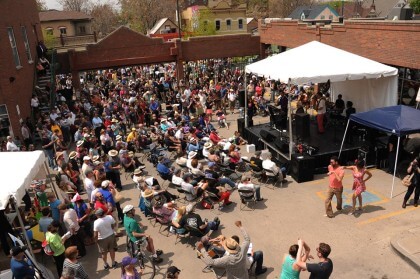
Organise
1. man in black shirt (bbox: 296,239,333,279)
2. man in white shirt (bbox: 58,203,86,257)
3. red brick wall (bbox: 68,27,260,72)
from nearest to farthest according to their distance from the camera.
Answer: man in black shirt (bbox: 296,239,333,279) → man in white shirt (bbox: 58,203,86,257) → red brick wall (bbox: 68,27,260,72)

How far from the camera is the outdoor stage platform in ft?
40.7

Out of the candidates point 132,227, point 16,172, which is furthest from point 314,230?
point 16,172

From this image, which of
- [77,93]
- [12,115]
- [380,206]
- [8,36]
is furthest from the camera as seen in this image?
[77,93]

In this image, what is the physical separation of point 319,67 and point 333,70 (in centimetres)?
48

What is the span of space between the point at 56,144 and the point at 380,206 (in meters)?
11.5

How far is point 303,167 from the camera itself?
38.1 ft

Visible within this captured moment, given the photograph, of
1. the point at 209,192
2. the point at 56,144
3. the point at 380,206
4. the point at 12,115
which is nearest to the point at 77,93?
the point at 12,115

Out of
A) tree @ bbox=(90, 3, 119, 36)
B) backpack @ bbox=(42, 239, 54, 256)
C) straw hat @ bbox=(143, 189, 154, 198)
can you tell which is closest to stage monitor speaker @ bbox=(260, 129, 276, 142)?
straw hat @ bbox=(143, 189, 154, 198)

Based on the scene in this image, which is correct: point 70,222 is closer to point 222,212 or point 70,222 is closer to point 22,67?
point 222,212

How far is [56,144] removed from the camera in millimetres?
13938

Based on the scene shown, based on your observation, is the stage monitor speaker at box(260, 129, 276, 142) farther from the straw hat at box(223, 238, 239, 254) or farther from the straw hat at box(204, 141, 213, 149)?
the straw hat at box(223, 238, 239, 254)

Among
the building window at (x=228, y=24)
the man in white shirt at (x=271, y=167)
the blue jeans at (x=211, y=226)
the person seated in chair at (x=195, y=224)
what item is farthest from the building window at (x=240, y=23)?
the person seated in chair at (x=195, y=224)

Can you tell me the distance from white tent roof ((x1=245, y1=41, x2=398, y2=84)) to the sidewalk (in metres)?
5.56

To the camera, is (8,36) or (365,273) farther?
(8,36)
